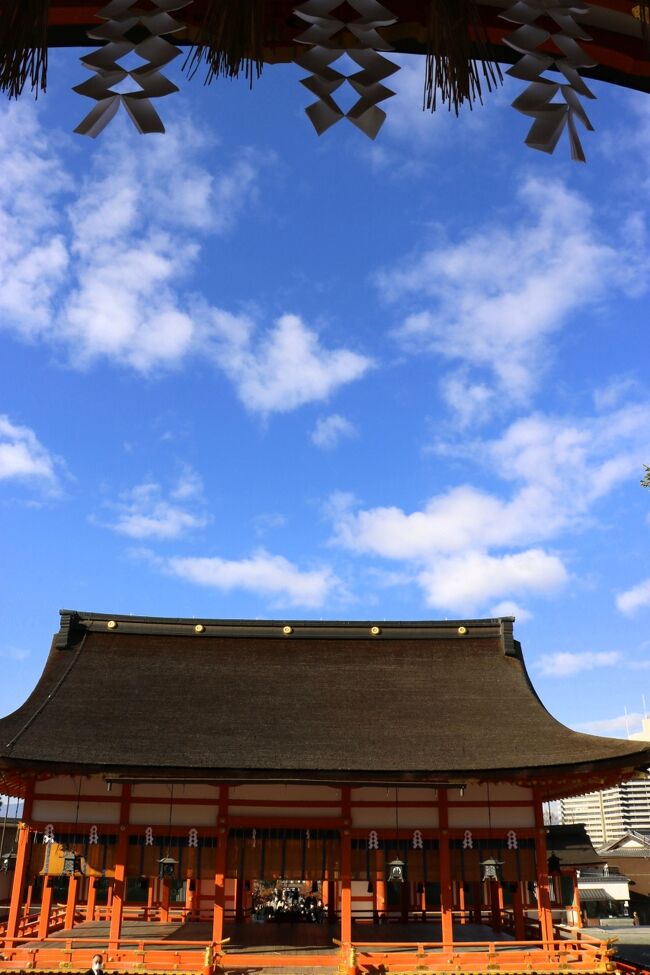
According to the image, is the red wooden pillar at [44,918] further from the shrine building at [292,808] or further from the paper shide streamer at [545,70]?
the paper shide streamer at [545,70]

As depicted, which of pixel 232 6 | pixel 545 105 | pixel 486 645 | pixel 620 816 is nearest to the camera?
pixel 545 105

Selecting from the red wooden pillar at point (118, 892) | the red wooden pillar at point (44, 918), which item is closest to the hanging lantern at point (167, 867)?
the red wooden pillar at point (118, 892)

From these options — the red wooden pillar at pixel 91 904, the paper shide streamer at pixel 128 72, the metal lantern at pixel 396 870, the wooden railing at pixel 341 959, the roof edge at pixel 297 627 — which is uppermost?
the roof edge at pixel 297 627

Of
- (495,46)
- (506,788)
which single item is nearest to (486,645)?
(506,788)

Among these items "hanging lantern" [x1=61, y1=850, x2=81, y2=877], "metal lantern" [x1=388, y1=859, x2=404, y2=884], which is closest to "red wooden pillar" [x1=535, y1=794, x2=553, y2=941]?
"metal lantern" [x1=388, y1=859, x2=404, y2=884]

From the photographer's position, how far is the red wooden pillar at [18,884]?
1513 centimetres

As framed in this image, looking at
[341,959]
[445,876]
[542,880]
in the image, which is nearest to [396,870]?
[445,876]

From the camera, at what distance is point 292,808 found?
1648cm

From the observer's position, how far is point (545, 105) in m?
2.72

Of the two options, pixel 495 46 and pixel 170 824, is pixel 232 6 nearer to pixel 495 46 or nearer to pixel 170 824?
pixel 495 46

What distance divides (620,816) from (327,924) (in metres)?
171

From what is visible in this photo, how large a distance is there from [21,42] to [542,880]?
1716cm

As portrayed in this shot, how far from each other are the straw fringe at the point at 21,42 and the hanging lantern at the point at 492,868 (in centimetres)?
1635

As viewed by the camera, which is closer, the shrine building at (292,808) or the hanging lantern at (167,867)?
the shrine building at (292,808)
